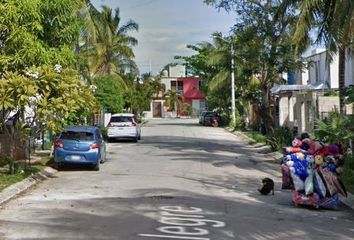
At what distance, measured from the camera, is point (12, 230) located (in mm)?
9641

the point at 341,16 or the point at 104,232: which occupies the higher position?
the point at 341,16

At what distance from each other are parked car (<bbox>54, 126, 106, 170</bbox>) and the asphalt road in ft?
1.41

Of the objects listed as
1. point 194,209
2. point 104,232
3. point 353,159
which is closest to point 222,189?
point 194,209

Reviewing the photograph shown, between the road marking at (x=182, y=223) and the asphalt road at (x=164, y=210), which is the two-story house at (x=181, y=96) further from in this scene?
the road marking at (x=182, y=223)

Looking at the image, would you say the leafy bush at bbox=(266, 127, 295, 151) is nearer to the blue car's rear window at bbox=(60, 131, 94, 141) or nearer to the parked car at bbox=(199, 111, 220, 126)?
the blue car's rear window at bbox=(60, 131, 94, 141)

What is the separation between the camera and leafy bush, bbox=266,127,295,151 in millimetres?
27645

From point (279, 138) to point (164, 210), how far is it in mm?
17111

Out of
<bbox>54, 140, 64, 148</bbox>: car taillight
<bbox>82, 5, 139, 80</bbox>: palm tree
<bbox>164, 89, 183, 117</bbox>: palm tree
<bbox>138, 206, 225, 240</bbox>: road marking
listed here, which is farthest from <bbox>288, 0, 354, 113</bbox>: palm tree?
<bbox>164, 89, 183, 117</bbox>: palm tree

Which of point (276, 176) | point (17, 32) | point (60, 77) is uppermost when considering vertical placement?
point (17, 32)

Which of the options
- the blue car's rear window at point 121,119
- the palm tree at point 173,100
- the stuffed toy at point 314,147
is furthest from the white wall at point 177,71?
the stuffed toy at point 314,147

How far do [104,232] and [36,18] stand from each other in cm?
860

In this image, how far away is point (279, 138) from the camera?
2805 centimetres

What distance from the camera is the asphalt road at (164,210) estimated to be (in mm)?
9609

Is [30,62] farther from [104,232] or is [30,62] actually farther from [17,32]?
[104,232]
